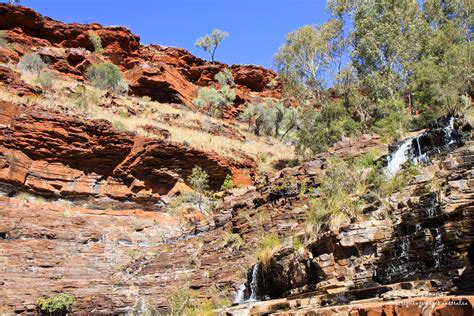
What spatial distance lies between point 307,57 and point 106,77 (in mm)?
19647

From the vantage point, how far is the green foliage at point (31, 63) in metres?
36.4

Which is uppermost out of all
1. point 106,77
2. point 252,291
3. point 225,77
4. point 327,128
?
point 225,77

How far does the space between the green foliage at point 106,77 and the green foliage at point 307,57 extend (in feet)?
54.5

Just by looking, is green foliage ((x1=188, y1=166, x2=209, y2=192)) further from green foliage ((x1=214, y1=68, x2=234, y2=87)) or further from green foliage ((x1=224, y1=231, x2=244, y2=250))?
green foliage ((x1=214, y1=68, x2=234, y2=87))

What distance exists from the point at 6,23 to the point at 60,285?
121 feet

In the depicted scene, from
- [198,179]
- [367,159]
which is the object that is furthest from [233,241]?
[198,179]

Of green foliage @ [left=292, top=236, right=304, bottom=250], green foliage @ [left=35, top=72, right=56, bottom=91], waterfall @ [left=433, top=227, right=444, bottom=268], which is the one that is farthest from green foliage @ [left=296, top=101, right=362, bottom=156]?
green foliage @ [left=35, top=72, right=56, bottom=91]

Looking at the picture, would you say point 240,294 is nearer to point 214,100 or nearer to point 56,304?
point 56,304

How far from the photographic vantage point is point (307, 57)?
30750mm

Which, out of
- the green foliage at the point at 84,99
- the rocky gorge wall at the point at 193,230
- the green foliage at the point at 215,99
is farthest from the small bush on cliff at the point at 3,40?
the green foliage at the point at 215,99

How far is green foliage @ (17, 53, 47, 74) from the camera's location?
Result: 3638cm

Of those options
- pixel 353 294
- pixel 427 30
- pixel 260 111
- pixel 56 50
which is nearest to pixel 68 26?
pixel 56 50

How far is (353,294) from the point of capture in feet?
24.3

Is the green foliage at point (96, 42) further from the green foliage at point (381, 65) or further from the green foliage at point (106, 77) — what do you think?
the green foliage at point (381, 65)
